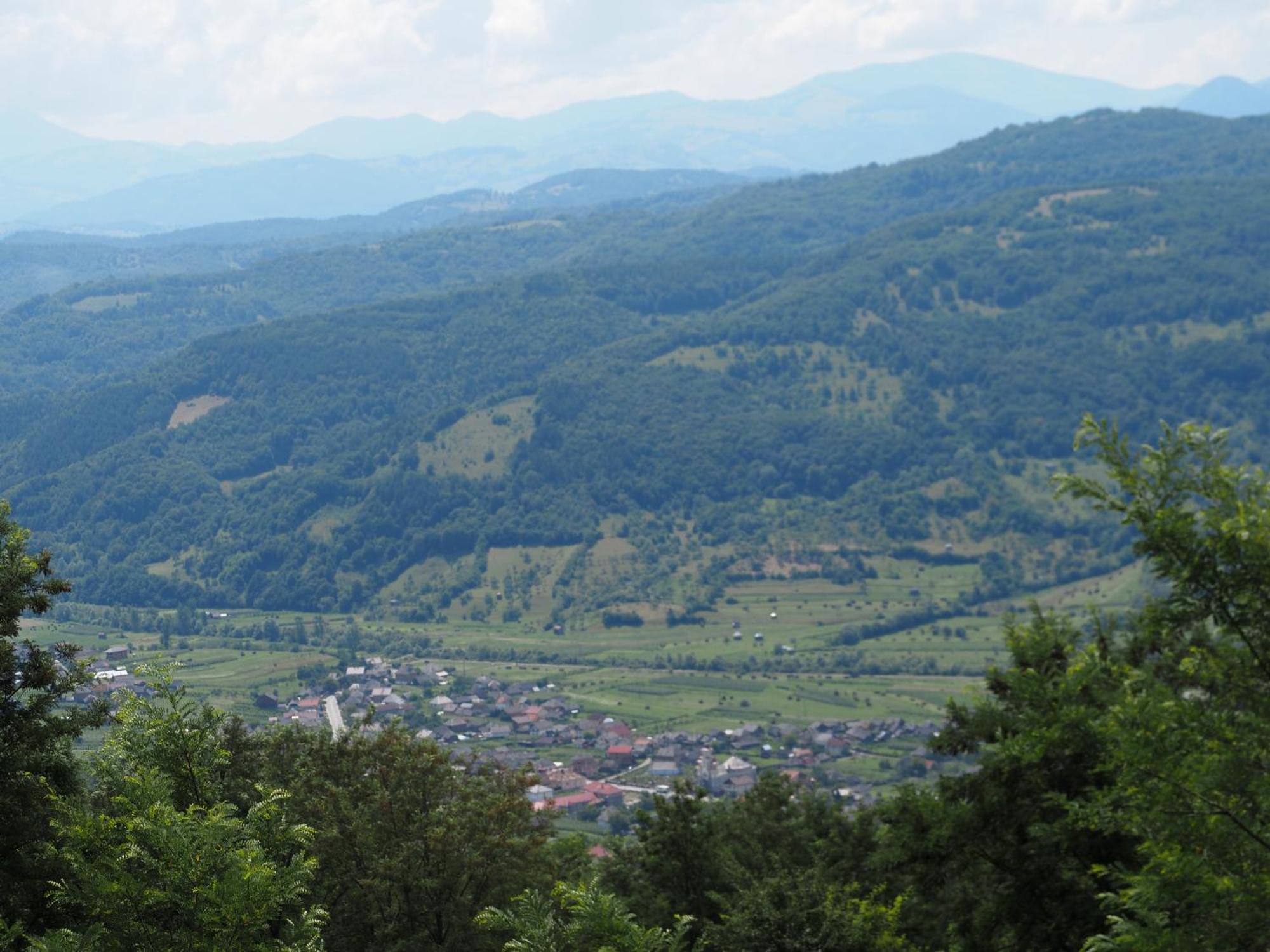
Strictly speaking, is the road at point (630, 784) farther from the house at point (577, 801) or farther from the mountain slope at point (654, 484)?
the mountain slope at point (654, 484)

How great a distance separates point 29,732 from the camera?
18.9 meters

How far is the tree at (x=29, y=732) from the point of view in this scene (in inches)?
683

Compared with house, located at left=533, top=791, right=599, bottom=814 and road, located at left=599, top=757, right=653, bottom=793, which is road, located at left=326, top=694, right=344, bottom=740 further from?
road, located at left=599, top=757, right=653, bottom=793

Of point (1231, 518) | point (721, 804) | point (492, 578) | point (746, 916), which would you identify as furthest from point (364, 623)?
point (1231, 518)

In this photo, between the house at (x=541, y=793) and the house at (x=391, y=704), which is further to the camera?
the house at (x=391, y=704)

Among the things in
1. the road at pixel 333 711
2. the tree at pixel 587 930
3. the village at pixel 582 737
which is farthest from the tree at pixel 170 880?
the village at pixel 582 737

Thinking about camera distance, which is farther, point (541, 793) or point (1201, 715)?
point (541, 793)

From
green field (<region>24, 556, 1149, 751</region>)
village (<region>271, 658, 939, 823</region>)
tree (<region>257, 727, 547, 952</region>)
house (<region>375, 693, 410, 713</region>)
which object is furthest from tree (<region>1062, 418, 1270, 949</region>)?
house (<region>375, 693, 410, 713</region>)

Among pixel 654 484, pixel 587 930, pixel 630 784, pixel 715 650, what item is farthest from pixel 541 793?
pixel 654 484

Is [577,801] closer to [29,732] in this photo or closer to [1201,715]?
[29,732]

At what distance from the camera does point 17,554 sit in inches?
754

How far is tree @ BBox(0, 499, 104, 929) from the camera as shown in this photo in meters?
17.3

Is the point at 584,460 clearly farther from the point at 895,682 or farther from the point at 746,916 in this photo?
the point at 746,916

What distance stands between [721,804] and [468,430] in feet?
525
